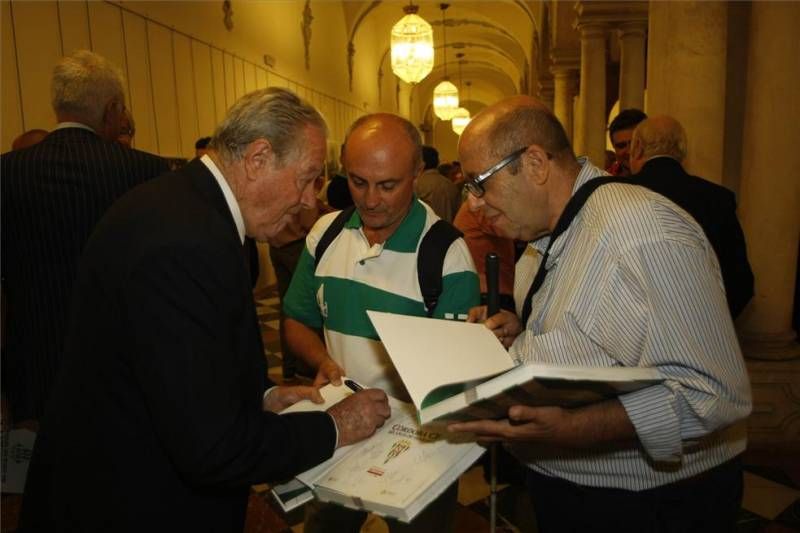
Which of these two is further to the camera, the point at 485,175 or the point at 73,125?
the point at 73,125

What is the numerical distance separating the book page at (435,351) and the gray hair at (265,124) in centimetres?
44

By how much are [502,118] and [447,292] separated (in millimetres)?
612

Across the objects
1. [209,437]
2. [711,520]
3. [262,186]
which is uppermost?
[262,186]

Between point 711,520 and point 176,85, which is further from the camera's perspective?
point 176,85

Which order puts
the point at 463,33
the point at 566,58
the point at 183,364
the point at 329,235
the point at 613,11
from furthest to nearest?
the point at 463,33 < the point at 566,58 < the point at 613,11 < the point at 329,235 < the point at 183,364

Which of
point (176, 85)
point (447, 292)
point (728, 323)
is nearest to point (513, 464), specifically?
point (447, 292)

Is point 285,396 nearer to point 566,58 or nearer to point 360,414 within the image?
point 360,414

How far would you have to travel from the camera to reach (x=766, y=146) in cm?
360

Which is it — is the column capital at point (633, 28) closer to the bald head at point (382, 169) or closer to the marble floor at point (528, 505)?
the marble floor at point (528, 505)

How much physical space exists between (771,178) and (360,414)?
3300 millimetres

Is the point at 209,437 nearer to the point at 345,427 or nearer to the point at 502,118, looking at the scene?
the point at 345,427

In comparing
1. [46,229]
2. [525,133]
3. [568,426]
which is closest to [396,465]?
[568,426]

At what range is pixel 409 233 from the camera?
1976 mm

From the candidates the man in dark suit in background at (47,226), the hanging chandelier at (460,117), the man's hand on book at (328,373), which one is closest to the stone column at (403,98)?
the hanging chandelier at (460,117)
